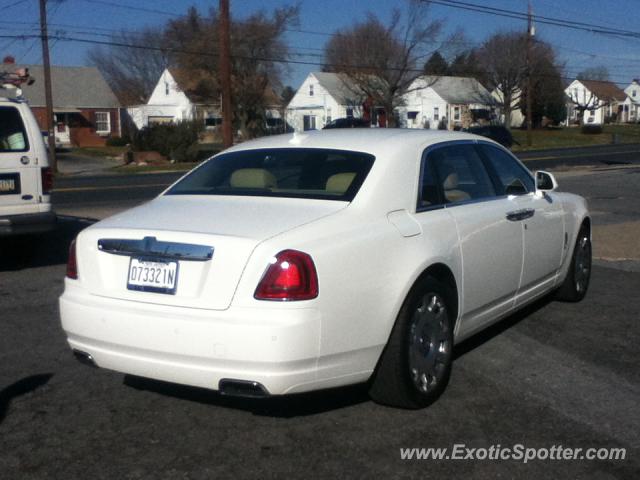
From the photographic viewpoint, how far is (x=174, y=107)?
70.8m

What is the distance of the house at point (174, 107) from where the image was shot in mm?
63531

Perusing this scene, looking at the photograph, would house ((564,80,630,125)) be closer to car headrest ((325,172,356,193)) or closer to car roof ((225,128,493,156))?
car roof ((225,128,493,156))

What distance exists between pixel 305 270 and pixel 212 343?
573mm

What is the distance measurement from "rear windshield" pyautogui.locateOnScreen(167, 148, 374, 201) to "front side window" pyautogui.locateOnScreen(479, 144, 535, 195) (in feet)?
4.72

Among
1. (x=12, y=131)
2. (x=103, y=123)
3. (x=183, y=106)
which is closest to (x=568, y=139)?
(x=183, y=106)

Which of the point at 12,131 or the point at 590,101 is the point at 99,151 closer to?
the point at 12,131

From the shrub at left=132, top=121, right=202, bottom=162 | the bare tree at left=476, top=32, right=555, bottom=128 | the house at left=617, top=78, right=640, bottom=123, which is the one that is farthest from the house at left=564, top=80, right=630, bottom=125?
the shrub at left=132, top=121, right=202, bottom=162

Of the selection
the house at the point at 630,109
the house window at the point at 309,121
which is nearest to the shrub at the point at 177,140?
the house window at the point at 309,121

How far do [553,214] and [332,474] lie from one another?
352 cm

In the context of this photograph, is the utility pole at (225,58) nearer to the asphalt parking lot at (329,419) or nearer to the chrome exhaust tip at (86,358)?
the asphalt parking lot at (329,419)

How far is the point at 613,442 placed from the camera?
174 inches

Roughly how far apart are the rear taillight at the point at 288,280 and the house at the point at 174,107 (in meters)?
59.4

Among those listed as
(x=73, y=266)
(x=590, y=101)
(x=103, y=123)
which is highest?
(x=590, y=101)

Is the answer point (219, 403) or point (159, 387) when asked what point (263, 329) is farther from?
point (159, 387)
